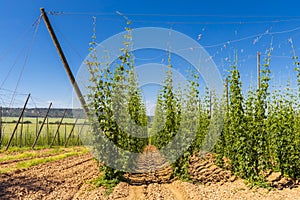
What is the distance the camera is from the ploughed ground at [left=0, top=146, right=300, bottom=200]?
221 inches

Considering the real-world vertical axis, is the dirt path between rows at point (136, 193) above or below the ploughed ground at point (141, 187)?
below

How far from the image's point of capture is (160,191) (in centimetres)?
601

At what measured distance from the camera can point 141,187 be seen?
643 centimetres

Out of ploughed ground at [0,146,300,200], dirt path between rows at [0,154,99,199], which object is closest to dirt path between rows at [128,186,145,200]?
ploughed ground at [0,146,300,200]

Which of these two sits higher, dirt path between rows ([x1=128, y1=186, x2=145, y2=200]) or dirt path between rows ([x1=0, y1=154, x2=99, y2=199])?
dirt path between rows ([x1=0, y1=154, x2=99, y2=199])

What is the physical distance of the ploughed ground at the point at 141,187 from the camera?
221 inches

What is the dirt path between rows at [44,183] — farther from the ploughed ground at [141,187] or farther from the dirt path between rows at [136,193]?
the dirt path between rows at [136,193]

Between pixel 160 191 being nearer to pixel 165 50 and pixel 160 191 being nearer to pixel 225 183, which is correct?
pixel 225 183

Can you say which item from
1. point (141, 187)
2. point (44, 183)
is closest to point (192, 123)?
point (141, 187)

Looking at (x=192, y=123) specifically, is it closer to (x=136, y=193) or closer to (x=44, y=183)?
(x=136, y=193)

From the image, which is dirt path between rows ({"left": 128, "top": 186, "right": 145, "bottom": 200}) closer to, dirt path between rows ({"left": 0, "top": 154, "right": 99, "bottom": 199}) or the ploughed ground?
the ploughed ground

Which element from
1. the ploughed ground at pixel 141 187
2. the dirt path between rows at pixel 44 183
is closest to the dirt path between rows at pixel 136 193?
the ploughed ground at pixel 141 187

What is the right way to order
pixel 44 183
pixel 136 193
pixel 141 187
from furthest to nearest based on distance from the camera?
1. pixel 44 183
2. pixel 141 187
3. pixel 136 193

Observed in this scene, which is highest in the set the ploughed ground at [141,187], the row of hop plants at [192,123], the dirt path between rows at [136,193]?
the row of hop plants at [192,123]
